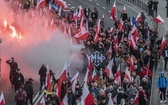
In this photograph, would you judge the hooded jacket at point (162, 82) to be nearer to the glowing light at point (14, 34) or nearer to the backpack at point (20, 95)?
the backpack at point (20, 95)

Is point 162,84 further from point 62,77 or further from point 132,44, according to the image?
point 132,44

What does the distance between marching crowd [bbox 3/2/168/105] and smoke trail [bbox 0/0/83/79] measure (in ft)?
3.21

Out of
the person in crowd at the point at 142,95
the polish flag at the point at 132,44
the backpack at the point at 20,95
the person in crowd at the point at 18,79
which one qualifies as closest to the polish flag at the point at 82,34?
the polish flag at the point at 132,44

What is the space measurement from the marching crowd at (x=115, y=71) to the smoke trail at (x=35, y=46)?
0.98 m

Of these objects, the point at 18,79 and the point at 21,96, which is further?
the point at 18,79

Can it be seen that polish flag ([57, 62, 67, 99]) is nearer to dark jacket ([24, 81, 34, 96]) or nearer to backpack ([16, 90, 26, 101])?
backpack ([16, 90, 26, 101])

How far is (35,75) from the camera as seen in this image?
33594 millimetres

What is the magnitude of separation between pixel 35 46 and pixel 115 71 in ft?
25.0

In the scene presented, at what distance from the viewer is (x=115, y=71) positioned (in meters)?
31.0

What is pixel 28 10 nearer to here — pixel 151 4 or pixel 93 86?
pixel 151 4

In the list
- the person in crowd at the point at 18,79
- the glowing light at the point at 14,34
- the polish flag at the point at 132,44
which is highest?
the glowing light at the point at 14,34

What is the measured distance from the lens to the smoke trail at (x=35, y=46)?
35.0 metres

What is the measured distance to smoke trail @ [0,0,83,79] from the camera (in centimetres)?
3497

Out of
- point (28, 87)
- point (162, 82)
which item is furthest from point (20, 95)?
point (162, 82)
